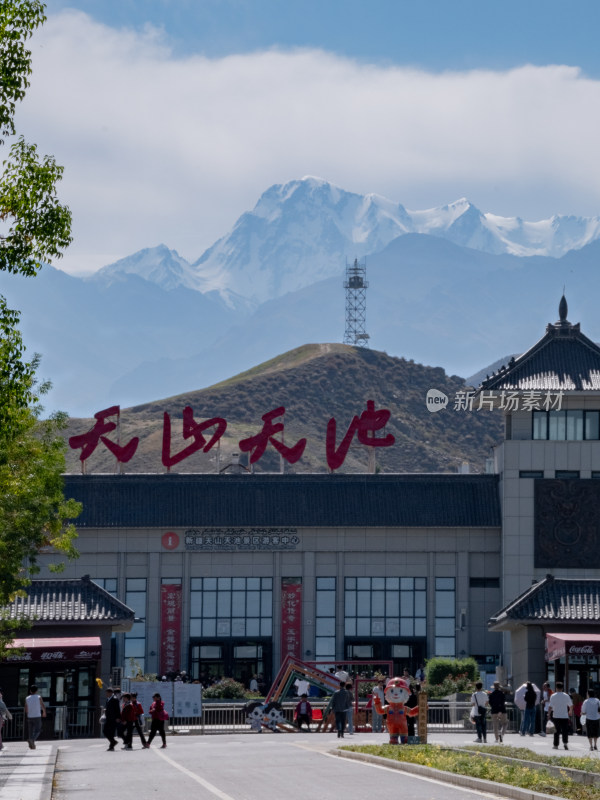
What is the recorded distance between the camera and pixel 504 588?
261 feet

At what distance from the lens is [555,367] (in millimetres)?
79875

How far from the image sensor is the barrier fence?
52781 mm

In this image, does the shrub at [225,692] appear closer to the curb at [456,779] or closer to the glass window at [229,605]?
the glass window at [229,605]

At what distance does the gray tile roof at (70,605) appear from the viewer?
59219mm

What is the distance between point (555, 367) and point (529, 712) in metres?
33.6

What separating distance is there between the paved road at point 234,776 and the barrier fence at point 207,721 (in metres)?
10.3

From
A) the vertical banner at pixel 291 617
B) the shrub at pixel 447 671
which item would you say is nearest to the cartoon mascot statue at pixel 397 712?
the shrub at pixel 447 671

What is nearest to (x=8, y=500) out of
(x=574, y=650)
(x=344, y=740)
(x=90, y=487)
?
(x=344, y=740)

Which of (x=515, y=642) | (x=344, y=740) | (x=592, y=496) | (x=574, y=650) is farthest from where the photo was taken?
(x=592, y=496)

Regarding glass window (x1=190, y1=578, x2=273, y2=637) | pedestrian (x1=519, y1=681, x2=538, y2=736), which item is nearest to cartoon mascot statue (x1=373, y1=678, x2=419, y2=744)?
pedestrian (x1=519, y1=681, x2=538, y2=736)

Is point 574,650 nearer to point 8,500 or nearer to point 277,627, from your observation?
point 8,500

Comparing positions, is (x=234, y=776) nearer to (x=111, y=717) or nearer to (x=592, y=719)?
(x=111, y=717)

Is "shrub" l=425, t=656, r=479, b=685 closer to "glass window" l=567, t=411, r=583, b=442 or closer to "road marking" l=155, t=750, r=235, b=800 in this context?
"glass window" l=567, t=411, r=583, b=442

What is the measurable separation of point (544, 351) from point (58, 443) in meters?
42.8
